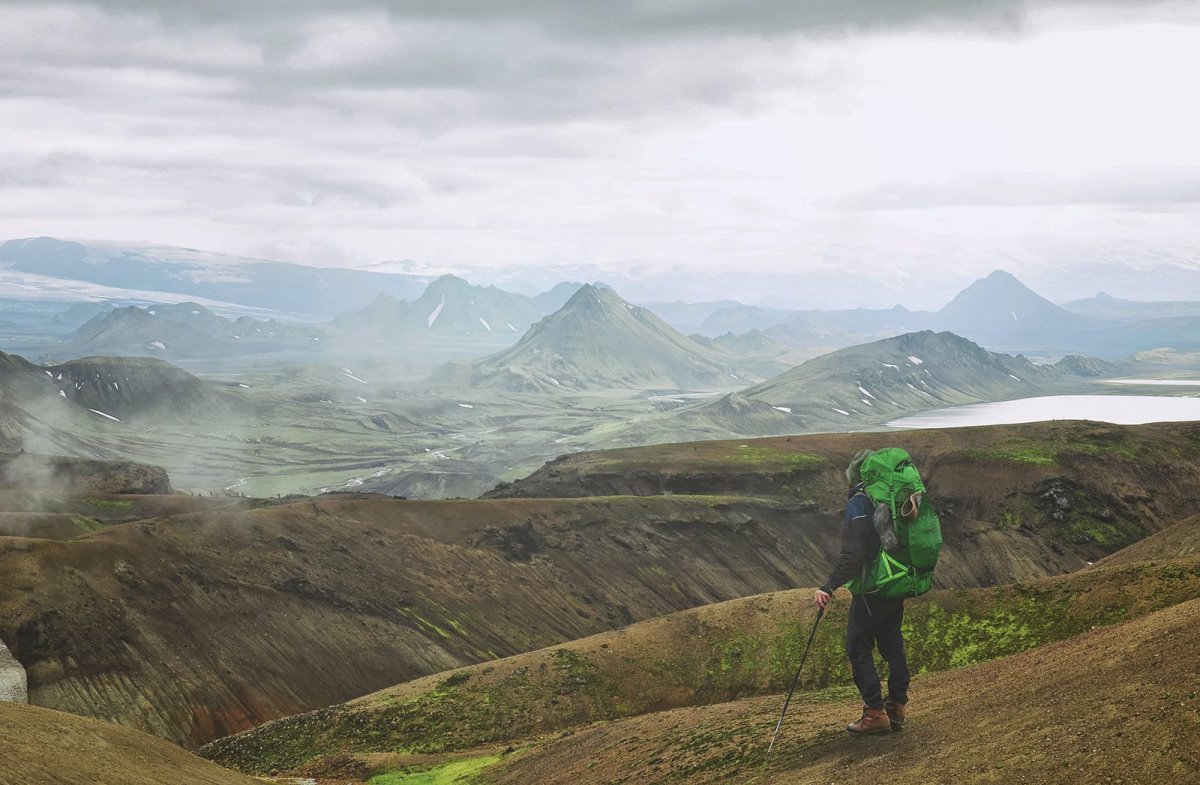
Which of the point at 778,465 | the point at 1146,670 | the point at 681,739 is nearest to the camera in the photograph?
the point at 1146,670

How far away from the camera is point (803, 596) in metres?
54.8

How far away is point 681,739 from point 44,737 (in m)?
16.7

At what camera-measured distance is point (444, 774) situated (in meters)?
36.6

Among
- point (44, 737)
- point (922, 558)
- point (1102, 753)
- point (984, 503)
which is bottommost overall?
point (984, 503)

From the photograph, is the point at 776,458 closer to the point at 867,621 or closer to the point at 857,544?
the point at 867,621

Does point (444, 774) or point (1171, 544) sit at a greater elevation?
point (1171, 544)

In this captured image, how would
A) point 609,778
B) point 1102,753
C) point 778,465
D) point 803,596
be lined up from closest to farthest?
point 1102,753 → point 609,778 → point 803,596 → point 778,465

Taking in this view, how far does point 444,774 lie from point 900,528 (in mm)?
24762

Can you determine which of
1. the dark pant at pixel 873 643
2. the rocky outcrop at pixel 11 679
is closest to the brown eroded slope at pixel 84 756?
the dark pant at pixel 873 643

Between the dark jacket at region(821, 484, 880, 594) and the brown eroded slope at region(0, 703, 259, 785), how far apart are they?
16966 mm

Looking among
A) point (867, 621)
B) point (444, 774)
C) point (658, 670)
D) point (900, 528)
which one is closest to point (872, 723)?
point (867, 621)

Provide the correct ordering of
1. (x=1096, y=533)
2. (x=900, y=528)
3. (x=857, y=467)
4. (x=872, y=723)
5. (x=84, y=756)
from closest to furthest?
1. (x=900, y=528)
2. (x=857, y=467)
3. (x=872, y=723)
4. (x=84, y=756)
5. (x=1096, y=533)

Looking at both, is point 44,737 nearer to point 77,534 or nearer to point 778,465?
point 77,534

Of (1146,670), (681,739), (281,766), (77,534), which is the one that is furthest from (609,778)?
(77,534)
